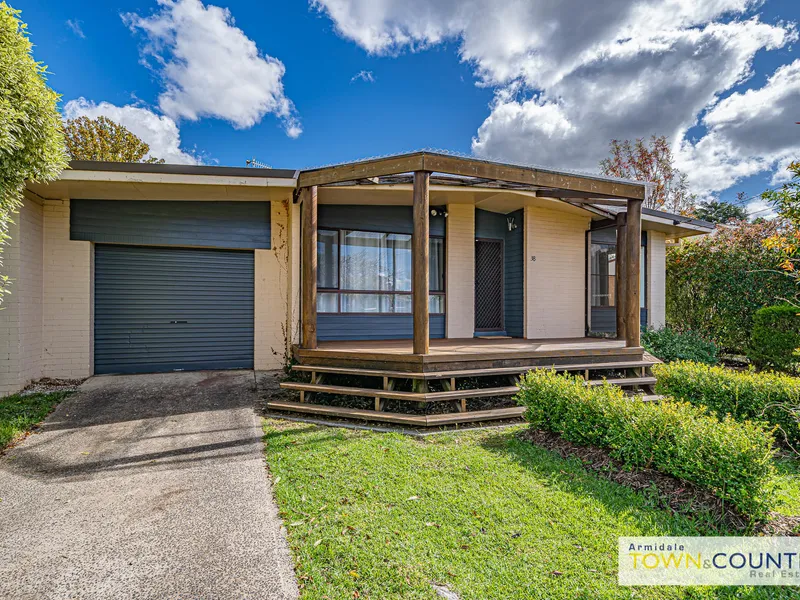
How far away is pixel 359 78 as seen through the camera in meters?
10.4

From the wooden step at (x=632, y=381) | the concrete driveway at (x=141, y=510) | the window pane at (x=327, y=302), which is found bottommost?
the concrete driveway at (x=141, y=510)

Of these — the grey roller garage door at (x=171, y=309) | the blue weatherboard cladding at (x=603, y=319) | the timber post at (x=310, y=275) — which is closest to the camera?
the timber post at (x=310, y=275)

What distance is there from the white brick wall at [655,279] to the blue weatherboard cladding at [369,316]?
5.95 metres

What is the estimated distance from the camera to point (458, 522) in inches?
104

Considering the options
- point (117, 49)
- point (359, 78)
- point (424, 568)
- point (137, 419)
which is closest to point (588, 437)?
point (424, 568)

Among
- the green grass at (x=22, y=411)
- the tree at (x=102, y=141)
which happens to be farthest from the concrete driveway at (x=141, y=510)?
the tree at (x=102, y=141)

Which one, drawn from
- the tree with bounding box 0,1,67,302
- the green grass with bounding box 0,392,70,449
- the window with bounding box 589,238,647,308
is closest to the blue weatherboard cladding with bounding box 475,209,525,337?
the window with bounding box 589,238,647,308

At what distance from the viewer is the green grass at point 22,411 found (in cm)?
436

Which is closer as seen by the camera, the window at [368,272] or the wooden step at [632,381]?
the wooden step at [632,381]

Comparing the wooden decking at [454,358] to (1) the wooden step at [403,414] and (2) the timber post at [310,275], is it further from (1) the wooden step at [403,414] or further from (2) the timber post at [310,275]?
(1) the wooden step at [403,414]

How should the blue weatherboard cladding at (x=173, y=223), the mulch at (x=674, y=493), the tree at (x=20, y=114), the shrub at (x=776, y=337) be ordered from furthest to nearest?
the shrub at (x=776, y=337) < the blue weatherboard cladding at (x=173, y=223) < the tree at (x=20, y=114) < the mulch at (x=674, y=493)

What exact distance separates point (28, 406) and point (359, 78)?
9.98m

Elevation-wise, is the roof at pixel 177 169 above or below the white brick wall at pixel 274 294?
above

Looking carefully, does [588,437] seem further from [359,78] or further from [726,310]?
[359,78]
